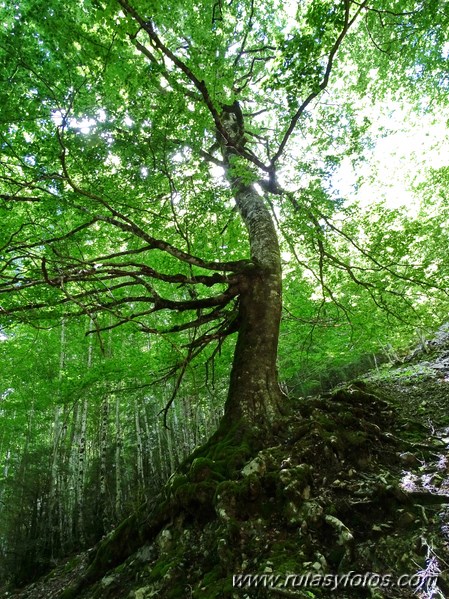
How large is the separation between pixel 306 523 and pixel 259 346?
2.06 metres

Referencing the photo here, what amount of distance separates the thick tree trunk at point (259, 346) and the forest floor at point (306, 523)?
13.0 inches

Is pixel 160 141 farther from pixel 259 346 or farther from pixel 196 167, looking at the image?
pixel 259 346

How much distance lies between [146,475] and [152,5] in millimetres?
16200

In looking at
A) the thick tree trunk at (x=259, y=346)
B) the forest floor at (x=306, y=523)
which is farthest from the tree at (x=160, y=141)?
the forest floor at (x=306, y=523)

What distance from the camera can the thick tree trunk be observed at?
383 cm

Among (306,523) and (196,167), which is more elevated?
(196,167)

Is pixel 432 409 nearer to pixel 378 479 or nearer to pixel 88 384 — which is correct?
pixel 378 479

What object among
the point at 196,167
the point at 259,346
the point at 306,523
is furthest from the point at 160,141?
the point at 306,523

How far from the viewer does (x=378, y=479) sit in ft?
9.04

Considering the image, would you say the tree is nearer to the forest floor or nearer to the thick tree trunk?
the thick tree trunk

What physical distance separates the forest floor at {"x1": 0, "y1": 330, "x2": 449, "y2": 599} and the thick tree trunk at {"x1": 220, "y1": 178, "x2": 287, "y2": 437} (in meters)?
0.33

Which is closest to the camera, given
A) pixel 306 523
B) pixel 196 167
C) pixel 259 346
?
pixel 306 523

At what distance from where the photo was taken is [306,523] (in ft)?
8.11

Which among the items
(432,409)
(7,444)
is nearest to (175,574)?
(432,409)
